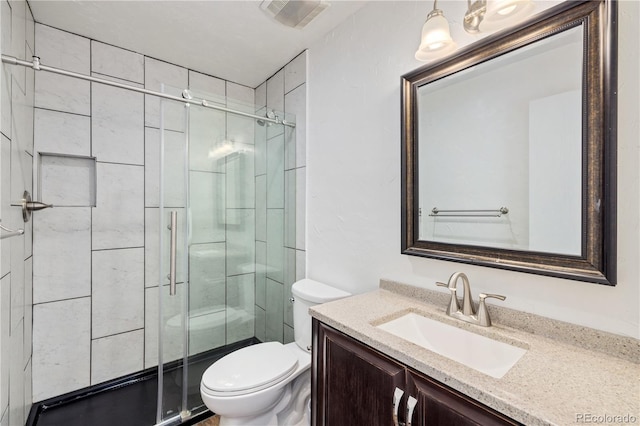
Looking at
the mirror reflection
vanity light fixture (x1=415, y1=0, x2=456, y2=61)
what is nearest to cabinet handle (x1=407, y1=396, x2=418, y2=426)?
the mirror reflection

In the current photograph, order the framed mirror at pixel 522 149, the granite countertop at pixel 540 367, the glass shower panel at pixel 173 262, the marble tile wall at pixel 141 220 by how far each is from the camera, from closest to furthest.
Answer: the granite countertop at pixel 540 367, the framed mirror at pixel 522 149, the glass shower panel at pixel 173 262, the marble tile wall at pixel 141 220

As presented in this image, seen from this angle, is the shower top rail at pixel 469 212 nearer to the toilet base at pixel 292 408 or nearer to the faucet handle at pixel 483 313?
the faucet handle at pixel 483 313

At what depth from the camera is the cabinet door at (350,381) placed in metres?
0.94

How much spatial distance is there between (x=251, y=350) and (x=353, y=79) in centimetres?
171

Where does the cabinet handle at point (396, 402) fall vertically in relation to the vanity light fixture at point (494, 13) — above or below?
below

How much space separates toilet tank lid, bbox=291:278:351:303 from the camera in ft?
5.54

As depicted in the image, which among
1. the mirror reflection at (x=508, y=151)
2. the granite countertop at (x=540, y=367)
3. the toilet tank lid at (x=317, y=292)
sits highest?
the mirror reflection at (x=508, y=151)

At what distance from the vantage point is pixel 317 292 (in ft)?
5.80

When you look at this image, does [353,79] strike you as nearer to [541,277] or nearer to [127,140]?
Answer: [541,277]

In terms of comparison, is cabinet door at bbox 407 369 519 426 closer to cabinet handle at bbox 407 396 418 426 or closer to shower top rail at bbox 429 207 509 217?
cabinet handle at bbox 407 396 418 426

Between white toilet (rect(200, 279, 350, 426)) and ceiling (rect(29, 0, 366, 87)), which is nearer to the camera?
white toilet (rect(200, 279, 350, 426))

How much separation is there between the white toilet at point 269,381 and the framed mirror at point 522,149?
2.59ft

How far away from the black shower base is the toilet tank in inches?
22.4

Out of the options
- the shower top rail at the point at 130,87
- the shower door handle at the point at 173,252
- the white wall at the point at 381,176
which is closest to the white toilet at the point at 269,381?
the white wall at the point at 381,176
